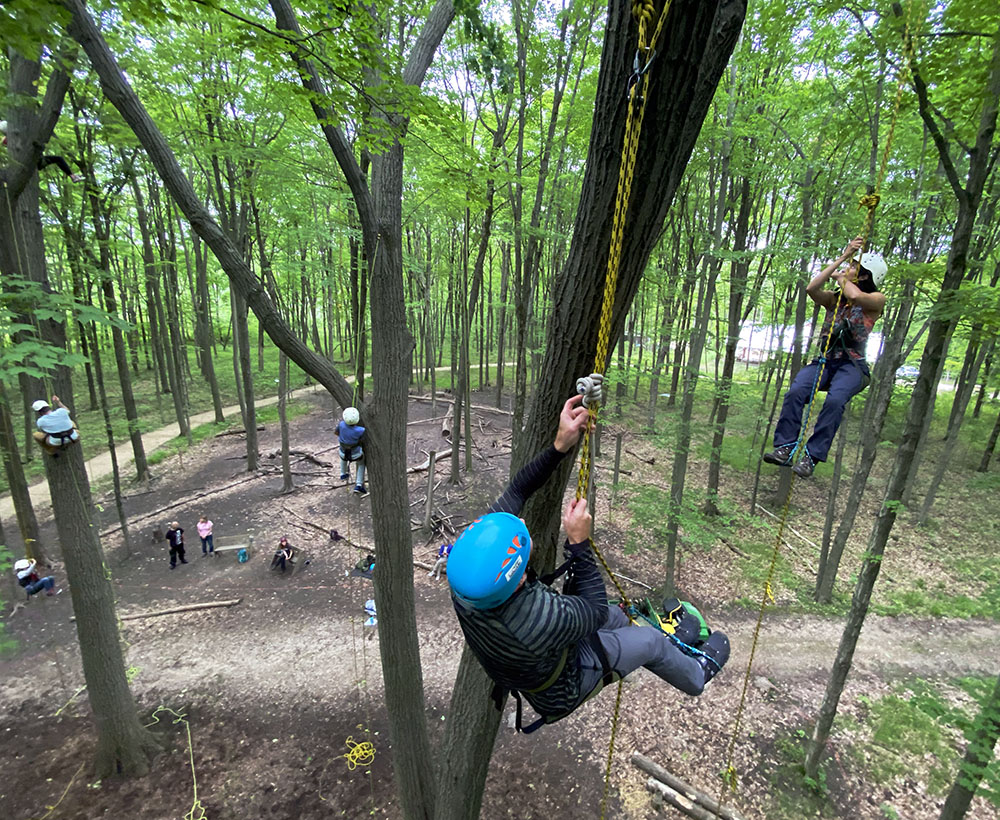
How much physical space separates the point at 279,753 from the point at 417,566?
3.98 meters

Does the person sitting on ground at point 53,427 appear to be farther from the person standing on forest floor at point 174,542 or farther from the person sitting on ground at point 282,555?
the person standing on forest floor at point 174,542

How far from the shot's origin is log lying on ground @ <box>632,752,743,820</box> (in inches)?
192

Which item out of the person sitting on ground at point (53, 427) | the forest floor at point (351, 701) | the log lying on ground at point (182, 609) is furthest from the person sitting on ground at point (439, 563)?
the person sitting on ground at point (53, 427)

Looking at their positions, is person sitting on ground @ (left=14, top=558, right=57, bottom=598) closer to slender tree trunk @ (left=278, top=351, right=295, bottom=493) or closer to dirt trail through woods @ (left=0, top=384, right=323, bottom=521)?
dirt trail through woods @ (left=0, top=384, right=323, bottom=521)

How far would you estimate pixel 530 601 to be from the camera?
6.39 ft

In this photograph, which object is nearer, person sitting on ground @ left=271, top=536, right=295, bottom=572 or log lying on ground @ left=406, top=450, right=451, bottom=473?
person sitting on ground @ left=271, top=536, right=295, bottom=572

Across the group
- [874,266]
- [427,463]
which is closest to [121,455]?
[427,463]

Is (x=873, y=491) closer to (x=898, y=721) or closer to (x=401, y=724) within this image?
(x=898, y=721)

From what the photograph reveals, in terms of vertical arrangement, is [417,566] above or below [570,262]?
below

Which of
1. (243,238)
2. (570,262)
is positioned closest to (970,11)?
(570,262)

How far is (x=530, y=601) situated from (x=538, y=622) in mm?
96

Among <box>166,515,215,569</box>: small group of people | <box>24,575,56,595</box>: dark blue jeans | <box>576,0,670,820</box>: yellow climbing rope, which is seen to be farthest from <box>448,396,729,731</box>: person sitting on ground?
<box>24,575,56,595</box>: dark blue jeans

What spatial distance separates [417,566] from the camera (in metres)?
9.16

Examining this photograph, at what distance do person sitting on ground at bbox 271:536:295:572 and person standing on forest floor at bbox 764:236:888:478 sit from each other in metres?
8.99
